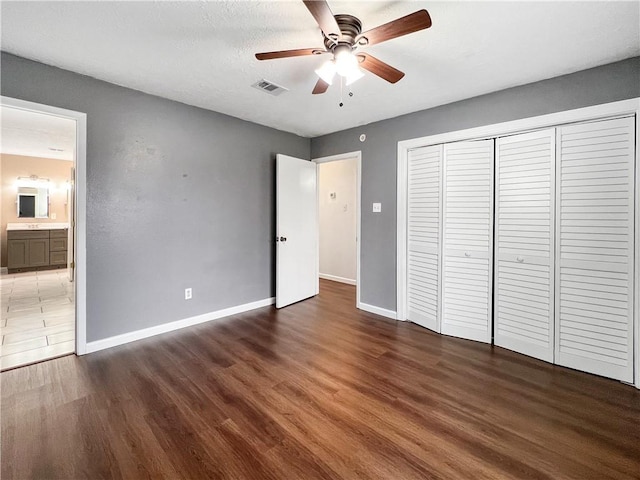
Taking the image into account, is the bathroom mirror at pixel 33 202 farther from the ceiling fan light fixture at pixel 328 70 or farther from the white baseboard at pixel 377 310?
the ceiling fan light fixture at pixel 328 70

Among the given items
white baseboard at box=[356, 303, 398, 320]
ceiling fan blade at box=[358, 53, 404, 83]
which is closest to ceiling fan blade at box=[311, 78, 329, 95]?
ceiling fan blade at box=[358, 53, 404, 83]

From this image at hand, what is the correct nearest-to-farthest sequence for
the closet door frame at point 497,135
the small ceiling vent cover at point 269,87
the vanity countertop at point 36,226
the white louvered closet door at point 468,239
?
the closet door frame at point 497,135
the small ceiling vent cover at point 269,87
the white louvered closet door at point 468,239
the vanity countertop at point 36,226

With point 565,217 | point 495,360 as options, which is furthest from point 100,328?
point 565,217

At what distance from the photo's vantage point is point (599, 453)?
161 cm

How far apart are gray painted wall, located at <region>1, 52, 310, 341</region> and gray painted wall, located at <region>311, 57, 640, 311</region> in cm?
131

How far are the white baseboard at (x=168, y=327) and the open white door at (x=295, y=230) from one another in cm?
37

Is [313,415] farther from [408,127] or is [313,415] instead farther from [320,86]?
[408,127]

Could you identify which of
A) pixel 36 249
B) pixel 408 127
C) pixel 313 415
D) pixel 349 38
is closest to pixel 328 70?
pixel 349 38

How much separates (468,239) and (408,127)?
1.46 metres

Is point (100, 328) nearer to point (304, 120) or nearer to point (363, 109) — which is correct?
point (304, 120)

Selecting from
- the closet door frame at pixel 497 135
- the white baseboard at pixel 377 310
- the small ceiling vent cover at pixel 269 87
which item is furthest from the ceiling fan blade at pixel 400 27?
the white baseboard at pixel 377 310

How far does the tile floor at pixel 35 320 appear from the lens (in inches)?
106

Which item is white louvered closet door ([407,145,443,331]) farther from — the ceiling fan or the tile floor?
the tile floor

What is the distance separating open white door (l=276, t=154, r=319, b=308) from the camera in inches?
159
